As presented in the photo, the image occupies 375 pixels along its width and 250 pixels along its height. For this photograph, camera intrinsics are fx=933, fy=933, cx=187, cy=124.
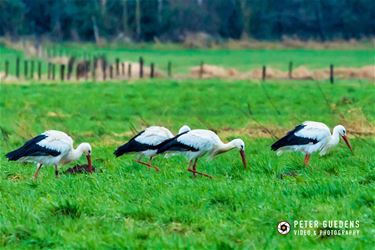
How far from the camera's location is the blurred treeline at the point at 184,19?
82.4 meters

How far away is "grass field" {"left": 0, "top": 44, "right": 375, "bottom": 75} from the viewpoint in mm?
56094

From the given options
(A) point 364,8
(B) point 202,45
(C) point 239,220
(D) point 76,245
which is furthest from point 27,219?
(A) point 364,8

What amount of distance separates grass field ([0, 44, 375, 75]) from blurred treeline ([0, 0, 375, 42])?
18.5ft

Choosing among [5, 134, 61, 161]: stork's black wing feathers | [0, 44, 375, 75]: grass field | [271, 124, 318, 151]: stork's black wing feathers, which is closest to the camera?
[5, 134, 61, 161]: stork's black wing feathers

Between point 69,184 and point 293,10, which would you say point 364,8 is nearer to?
point 293,10

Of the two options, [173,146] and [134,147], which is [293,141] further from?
[134,147]

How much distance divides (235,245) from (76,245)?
1336mm

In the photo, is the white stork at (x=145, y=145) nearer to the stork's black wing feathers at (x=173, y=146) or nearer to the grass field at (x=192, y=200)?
the grass field at (x=192, y=200)

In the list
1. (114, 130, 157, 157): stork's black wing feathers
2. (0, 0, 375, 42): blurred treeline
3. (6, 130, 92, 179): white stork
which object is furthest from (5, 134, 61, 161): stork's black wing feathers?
(0, 0, 375, 42): blurred treeline

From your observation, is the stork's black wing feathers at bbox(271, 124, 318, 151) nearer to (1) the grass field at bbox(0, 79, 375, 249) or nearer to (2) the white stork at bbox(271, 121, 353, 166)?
(2) the white stork at bbox(271, 121, 353, 166)

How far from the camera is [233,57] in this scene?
66000 mm

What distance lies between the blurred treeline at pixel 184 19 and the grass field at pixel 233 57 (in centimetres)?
564

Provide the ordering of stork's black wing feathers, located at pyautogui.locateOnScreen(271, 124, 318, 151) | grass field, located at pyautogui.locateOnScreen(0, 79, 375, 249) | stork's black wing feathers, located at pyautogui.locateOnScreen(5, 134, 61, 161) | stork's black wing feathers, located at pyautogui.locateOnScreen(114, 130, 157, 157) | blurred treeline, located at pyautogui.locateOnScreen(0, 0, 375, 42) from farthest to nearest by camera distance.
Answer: blurred treeline, located at pyautogui.locateOnScreen(0, 0, 375, 42) < stork's black wing feathers, located at pyautogui.locateOnScreen(114, 130, 157, 157) < stork's black wing feathers, located at pyautogui.locateOnScreen(271, 124, 318, 151) < stork's black wing feathers, located at pyautogui.locateOnScreen(5, 134, 61, 161) < grass field, located at pyautogui.locateOnScreen(0, 79, 375, 249)

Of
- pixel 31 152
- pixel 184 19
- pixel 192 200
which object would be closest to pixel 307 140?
pixel 31 152
